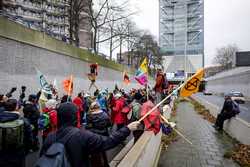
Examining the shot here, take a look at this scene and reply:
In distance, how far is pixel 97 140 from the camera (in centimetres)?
345

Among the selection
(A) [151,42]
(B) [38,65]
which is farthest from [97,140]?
(A) [151,42]

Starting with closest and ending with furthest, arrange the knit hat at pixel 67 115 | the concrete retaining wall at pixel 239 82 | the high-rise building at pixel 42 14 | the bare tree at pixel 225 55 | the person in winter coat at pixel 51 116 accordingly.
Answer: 1. the knit hat at pixel 67 115
2. the person in winter coat at pixel 51 116
3. the high-rise building at pixel 42 14
4. the concrete retaining wall at pixel 239 82
5. the bare tree at pixel 225 55

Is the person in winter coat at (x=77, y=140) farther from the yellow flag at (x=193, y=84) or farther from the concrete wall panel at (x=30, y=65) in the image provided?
the concrete wall panel at (x=30, y=65)

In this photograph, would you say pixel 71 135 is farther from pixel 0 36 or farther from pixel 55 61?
pixel 55 61

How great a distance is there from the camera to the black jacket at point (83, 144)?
3.35m

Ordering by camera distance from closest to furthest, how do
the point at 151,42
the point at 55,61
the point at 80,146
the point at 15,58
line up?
the point at 80,146, the point at 15,58, the point at 55,61, the point at 151,42

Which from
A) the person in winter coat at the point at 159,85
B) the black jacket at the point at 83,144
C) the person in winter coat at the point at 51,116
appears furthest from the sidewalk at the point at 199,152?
the black jacket at the point at 83,144

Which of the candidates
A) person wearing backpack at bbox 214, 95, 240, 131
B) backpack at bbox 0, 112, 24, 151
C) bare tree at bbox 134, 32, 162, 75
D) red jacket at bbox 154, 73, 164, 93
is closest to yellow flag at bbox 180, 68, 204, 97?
backpack at bbox 0, 112, 24, 151

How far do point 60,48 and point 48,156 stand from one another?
18.0 metres

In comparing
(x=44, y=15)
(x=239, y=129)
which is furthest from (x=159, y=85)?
(x=44, y=15)

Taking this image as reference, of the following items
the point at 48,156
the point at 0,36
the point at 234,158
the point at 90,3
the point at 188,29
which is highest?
the point at 188,29

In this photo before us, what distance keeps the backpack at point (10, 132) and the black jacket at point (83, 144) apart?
1.29 m

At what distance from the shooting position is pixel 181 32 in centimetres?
12462

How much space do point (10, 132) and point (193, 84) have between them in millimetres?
3030
